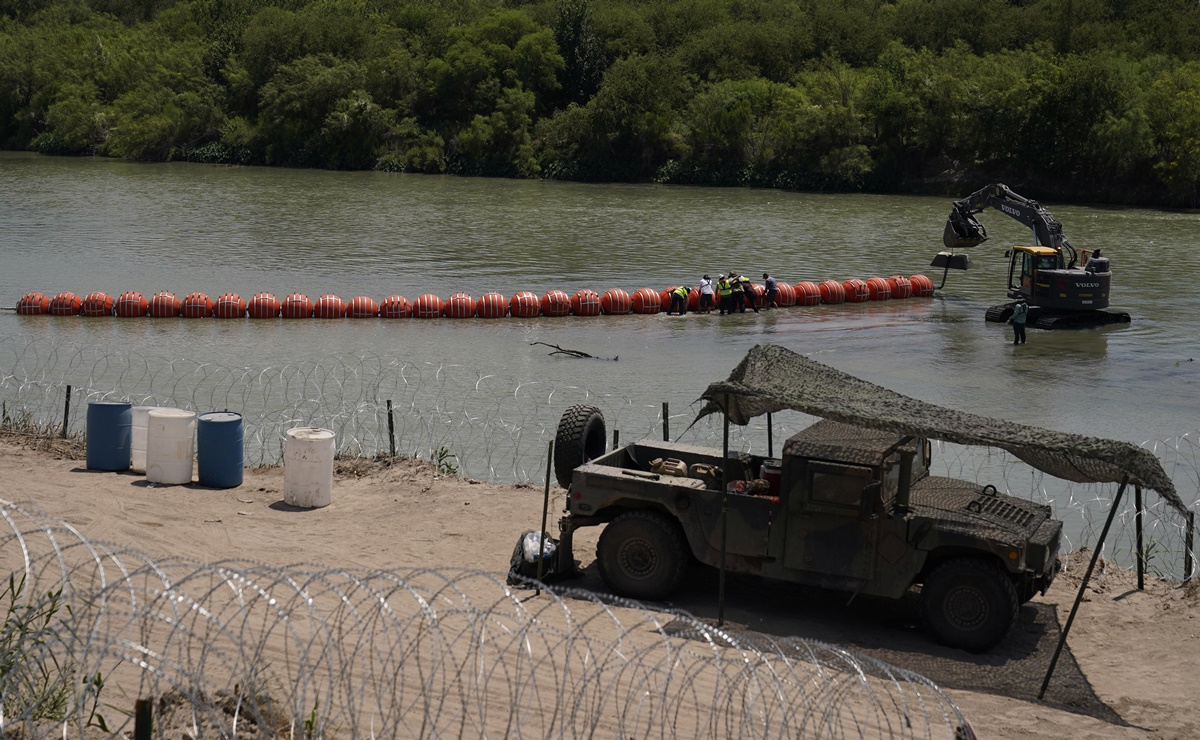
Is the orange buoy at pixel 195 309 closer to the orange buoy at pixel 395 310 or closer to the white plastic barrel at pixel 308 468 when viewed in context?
the orange buoy at pixel 395 310

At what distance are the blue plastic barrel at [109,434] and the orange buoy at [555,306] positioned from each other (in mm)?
19589

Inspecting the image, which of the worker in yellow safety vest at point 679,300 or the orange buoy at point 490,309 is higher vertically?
the worker in yellow safety vest at point 679,300

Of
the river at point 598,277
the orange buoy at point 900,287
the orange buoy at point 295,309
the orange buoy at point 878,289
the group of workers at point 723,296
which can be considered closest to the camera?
the river at point 598,277

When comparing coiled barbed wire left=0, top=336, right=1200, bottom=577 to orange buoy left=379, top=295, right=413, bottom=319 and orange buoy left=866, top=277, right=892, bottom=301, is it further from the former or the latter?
orange buoy left=866, top=277, right=892, bottom=301

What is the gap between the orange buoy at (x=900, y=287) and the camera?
4219cm

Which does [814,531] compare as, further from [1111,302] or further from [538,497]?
[1111,302]

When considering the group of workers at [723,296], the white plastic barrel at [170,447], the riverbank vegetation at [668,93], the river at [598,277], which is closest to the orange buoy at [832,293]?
the river at [598,277]

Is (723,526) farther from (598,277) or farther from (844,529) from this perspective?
(598,277)

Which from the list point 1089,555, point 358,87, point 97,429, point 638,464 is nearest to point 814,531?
point 638,464

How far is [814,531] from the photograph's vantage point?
42.7 ft

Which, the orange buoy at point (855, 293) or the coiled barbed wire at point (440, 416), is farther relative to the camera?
the orange buoy at point (855, 293)

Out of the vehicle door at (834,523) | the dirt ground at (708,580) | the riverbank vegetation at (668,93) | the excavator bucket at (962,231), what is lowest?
the dirt ground at (708,580)

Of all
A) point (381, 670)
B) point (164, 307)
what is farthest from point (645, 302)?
point (381, 670)

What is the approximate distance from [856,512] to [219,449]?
873 cm
